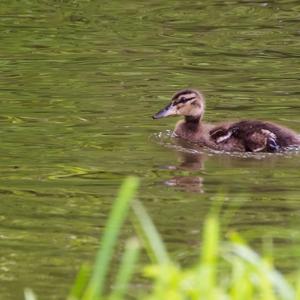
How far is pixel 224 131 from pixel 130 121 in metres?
0.87

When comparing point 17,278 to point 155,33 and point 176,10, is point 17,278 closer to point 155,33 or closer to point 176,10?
point 155,33

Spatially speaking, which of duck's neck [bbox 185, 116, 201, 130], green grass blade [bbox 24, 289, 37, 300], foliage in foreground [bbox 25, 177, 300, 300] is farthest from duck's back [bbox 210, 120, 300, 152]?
foliage in foreground [bbox 25, 177, 300, 300]

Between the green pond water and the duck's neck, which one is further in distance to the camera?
the duck's neck

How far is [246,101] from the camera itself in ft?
32.5

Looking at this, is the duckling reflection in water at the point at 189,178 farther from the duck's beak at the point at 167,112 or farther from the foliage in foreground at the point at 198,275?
the foliage in foreground at the point at 198,275

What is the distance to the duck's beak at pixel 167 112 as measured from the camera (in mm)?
9127

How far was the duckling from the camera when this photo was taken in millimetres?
8422

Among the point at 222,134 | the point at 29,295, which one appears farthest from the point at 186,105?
the point at 29,295

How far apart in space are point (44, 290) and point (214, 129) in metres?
3.30

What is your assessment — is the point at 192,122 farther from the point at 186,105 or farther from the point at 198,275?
the point at 198,275

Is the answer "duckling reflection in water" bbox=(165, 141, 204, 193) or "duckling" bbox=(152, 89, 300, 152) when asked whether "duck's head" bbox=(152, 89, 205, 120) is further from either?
"duckling reflection in water" bbox=(165, 141, 204, 193)

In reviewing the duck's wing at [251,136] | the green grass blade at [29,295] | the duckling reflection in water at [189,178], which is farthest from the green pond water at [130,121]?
the green grass blade at [29,295]

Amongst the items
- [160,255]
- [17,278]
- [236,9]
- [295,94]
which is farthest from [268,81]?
[160,255]

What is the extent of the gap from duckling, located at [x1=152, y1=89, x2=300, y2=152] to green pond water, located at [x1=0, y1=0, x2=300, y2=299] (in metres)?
0.12
